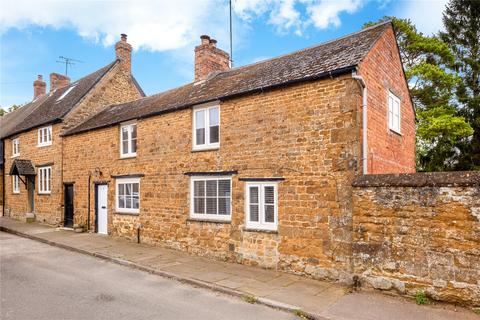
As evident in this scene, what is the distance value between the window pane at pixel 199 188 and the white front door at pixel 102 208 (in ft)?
18.8

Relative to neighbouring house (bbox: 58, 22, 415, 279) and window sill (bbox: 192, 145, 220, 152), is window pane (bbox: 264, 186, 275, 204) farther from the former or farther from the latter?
window sill (bbox: 192, 145, 220, 152)

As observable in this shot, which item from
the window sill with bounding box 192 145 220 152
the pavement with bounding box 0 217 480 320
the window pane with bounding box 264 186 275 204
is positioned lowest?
the pavement with bounding box 0 217 480 320

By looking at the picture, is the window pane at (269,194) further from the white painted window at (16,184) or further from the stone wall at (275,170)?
the white painted window at (16,184)

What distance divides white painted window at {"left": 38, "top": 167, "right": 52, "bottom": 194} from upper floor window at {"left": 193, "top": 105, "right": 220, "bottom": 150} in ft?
37.2

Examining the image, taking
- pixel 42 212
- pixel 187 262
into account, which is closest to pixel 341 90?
pixel 187 262

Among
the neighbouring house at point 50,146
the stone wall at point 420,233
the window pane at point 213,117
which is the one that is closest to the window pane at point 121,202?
the neighbouring house at point 50,146

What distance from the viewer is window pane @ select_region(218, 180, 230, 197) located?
10.8 metres

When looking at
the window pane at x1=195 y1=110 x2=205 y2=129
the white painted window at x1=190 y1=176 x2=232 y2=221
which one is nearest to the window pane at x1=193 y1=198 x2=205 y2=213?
the white painted window at x1=190 y1=176 x2=232 y2=221

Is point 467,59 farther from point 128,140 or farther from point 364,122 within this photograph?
point 128,140

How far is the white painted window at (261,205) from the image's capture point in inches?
377

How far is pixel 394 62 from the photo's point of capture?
1154cm

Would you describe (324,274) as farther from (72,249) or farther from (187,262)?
(72,249)

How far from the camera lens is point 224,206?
1080 centimetres

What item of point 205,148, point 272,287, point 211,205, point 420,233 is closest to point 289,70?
point 205,148
